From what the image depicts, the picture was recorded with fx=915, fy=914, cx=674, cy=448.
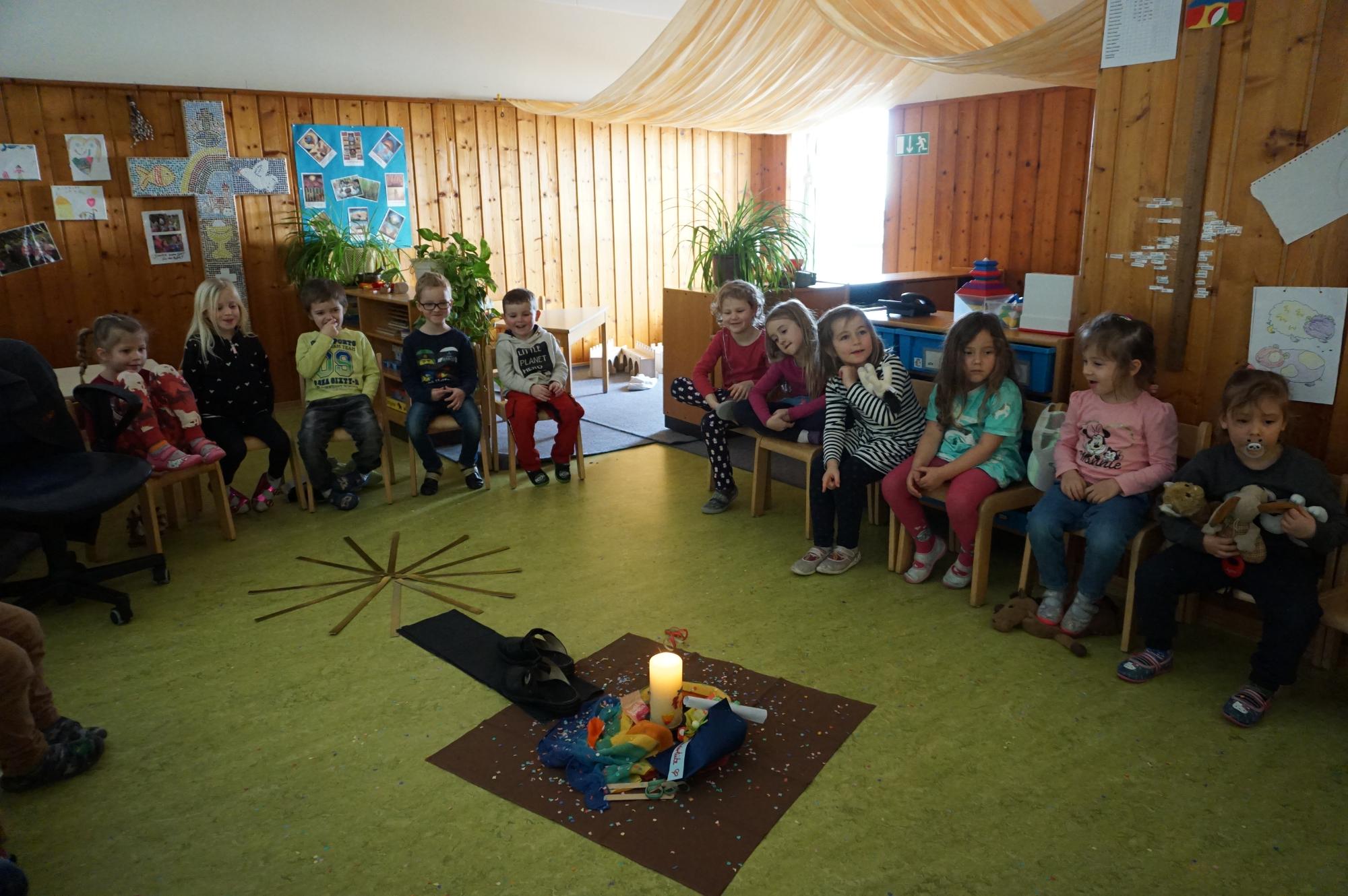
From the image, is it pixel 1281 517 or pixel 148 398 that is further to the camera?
pixel 148 398

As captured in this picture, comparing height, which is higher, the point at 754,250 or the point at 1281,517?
the point at 754,250

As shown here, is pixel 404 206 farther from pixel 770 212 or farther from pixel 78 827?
pixel 78 827

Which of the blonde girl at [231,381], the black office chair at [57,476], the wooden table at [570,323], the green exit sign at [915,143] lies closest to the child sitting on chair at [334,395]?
the blonde girl at [231,381]

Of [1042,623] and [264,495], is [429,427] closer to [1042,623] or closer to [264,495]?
[264,495]

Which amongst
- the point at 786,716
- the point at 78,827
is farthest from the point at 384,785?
the point at 786,716

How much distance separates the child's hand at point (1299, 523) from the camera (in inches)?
89.8

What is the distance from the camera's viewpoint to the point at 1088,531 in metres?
2.72

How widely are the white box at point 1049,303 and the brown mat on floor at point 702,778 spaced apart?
5.19 feet

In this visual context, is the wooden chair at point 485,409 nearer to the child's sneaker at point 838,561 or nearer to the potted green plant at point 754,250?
the potted green plant at point 754,250

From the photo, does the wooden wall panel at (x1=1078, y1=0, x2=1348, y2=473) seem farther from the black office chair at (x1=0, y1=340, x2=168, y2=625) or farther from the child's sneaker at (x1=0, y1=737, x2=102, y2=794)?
the black office chair at (x1=0, y1=340, x2=168, y2=625)

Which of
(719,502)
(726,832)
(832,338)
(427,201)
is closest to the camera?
(726,832)

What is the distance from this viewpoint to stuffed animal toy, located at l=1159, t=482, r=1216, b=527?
2475 mm

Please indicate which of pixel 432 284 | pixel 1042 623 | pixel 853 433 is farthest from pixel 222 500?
pixel 1042 623

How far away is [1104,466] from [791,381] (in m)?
1.44
